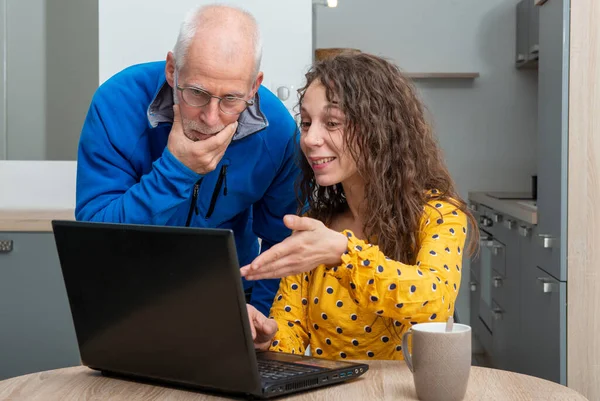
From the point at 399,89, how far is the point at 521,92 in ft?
10.4

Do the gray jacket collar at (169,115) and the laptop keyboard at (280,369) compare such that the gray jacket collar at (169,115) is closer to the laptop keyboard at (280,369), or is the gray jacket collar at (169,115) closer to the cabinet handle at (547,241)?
the laptop keyboard at (280,369)

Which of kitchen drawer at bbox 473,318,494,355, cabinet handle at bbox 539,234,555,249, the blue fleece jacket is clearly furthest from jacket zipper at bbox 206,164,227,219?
kitchen drawer at bbox 473,318,494,355

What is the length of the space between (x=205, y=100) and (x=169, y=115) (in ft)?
0.67

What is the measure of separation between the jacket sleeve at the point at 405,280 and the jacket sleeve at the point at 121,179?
47 cm

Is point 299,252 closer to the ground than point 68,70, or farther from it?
closer to the ground

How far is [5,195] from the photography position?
3.19 meters

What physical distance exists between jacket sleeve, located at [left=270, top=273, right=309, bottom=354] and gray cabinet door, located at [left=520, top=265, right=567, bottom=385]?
4.37ft

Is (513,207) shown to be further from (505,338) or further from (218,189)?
(218,189)

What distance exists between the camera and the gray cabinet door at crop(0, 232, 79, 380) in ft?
9.03

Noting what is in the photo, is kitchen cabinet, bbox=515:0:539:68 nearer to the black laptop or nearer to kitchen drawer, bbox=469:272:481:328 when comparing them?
kitchen drawer, bbox=469:272:481:328

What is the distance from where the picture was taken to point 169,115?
64.7 inches

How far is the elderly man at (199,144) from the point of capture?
57.7 inches

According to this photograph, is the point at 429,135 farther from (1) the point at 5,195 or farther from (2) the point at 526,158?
(2) the point at 526,158

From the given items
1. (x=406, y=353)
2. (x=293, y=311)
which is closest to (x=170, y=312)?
(x=406, y=353)
